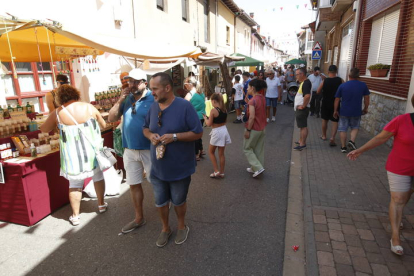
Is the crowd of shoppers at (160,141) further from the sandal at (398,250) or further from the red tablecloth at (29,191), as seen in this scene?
the red tablecloth at (29,191)

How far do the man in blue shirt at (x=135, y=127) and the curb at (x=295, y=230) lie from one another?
6.10 feet

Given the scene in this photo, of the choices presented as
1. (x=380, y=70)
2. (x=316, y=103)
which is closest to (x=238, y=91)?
(x=316, y=103)

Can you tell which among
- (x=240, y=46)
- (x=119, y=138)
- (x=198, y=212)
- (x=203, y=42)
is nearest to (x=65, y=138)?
(x=119, y=138)

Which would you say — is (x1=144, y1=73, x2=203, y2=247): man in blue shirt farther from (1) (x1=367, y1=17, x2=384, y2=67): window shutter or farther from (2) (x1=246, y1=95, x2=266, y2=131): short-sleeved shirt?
(1) (x1=367, y1=17, x2=384, y2=67): window shutter

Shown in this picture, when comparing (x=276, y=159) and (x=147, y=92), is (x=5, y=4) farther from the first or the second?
(x=276, y=159)

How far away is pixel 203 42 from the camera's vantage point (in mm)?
14328

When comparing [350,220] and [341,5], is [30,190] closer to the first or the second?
[350,220]

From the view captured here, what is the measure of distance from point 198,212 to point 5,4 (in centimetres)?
495

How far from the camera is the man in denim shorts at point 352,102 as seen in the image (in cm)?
575

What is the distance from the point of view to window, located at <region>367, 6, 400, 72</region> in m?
7.19

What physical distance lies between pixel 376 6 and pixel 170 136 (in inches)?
345

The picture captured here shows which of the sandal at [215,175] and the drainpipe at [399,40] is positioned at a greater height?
the drainpipe at [399,40]

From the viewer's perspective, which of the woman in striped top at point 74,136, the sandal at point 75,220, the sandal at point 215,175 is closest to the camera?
the woman in striped top at point 74,136

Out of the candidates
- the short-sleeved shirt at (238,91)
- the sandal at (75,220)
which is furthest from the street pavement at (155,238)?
the short-sleeved shirt at (238,91)
